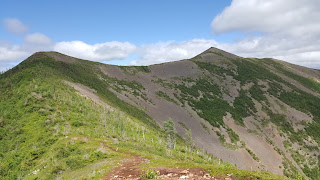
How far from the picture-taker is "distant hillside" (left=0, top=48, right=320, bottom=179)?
21938 mm

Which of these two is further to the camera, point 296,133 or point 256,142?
point 296,133

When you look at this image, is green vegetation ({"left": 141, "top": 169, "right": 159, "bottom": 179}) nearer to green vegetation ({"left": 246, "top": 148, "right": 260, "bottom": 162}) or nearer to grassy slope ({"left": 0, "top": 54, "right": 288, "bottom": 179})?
grassy slope ({"left": 0, "top": 54, "right": 288, "bottom": 179})

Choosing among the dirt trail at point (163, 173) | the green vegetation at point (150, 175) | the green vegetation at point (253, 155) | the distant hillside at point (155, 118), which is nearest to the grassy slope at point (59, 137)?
the distant hillside at point (155, 118)

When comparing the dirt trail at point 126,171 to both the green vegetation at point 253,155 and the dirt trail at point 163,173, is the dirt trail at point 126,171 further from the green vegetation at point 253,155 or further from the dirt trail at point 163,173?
the green vegetation at point 253,155

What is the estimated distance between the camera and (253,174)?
504 inches

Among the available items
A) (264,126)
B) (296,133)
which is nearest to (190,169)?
(264,126)

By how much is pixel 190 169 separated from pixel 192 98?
65.3 m

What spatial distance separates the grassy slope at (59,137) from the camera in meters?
19.2

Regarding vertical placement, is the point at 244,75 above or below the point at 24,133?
above

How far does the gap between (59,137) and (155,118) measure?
36533 millimetres

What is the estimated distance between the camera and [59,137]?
25328mm

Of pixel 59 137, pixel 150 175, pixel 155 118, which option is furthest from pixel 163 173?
pixel 155 118

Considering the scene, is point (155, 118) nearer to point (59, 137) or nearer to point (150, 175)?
point (59, 137)

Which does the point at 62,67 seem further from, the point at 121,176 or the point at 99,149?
the point at 121,176
